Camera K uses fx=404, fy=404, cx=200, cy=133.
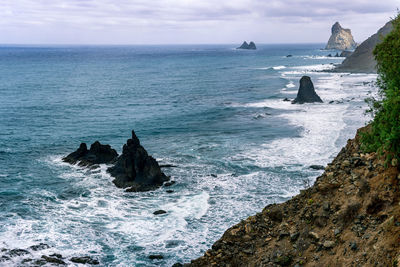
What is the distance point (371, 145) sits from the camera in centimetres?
1492

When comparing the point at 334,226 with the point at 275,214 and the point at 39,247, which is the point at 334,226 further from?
the point at 39,247

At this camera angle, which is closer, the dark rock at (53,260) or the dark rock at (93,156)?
the dark rock at (53,260)

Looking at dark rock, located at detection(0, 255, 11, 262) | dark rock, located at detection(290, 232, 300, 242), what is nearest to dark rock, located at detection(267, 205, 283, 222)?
dark rock, located at detection(290, 232, 300, 242)

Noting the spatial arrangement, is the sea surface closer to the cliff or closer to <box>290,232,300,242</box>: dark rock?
the cliff

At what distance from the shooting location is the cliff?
41.0 feet

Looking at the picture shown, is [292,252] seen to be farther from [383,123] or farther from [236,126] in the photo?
[236,126]

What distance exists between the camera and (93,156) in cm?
4422

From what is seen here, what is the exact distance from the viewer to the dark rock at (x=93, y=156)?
43656mm

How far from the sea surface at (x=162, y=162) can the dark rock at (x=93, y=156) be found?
1490 millimetres

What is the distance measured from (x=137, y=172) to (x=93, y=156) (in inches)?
322

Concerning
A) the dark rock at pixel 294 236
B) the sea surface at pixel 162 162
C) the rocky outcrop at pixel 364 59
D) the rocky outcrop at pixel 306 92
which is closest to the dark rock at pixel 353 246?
the dark rock at pixel 294 236

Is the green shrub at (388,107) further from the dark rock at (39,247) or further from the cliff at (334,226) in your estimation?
the dark rock at (39,247)

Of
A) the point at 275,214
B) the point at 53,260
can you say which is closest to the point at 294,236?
the point at 275,214

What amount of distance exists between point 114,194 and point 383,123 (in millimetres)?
26260
